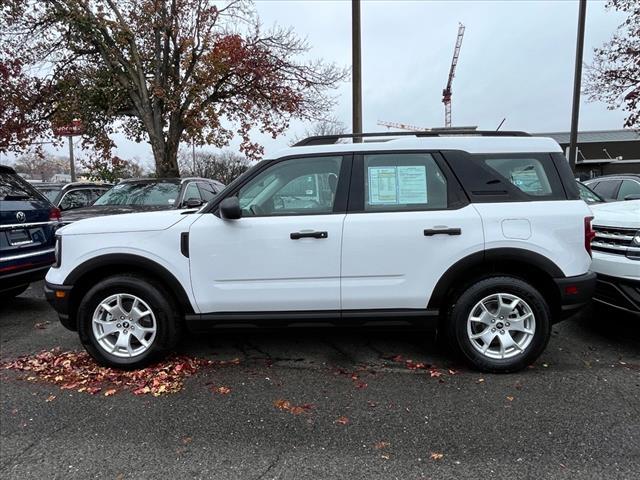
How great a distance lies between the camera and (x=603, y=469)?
2568mm

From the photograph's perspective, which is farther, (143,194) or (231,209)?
(143,194)

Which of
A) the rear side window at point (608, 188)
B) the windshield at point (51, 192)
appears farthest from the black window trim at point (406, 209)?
the windshield at point (51, 192)

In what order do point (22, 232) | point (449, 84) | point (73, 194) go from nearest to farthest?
point (22, 232) → point (73, 194) → point (449, 84)

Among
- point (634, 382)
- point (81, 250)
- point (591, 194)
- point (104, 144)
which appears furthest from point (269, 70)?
point (634, 382)

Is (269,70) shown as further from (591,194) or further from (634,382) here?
(634,382)

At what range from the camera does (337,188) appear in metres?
3.82

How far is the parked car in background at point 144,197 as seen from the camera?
7.30 m

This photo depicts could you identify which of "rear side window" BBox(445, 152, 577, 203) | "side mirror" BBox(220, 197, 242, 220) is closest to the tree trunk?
"side mirror" BBox(220, 197, 242, 220)

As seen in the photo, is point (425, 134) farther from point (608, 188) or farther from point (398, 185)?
point (608, 188)

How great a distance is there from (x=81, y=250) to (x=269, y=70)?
1276 cm

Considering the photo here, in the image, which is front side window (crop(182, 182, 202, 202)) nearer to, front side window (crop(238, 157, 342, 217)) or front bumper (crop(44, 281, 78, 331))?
front bumper (crop(44, 281, 78, 331))

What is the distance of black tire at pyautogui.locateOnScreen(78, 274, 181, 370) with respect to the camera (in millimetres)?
3846

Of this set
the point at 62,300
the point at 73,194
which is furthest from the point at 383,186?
the point at 73,194

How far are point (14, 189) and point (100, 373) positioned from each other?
3.11 m
